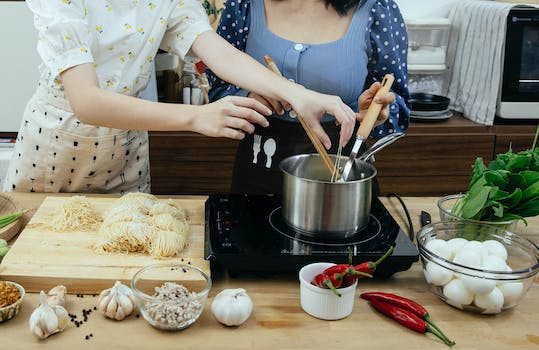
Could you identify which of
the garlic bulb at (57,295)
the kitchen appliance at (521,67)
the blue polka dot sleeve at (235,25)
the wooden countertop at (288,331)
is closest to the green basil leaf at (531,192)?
the wooden countertop at (288,331)

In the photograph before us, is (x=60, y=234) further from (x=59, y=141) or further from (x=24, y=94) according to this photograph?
(x=24, y=94)

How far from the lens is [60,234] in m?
1.39

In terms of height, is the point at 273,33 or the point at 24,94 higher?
the point at 273,33

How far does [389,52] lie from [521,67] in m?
1.32

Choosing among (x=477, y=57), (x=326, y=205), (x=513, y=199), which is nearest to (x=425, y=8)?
(x=477, y=57)

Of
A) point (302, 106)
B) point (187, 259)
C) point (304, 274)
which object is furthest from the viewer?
point (302, 106)

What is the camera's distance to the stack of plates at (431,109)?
118 inches

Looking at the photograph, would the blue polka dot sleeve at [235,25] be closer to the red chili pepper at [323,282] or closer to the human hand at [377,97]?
the human hand at [377,97]

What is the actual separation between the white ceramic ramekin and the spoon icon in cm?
79

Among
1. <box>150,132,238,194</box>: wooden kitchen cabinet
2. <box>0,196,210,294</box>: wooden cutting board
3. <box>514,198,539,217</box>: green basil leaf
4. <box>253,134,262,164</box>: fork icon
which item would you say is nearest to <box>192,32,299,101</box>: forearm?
<box>253,134,262,164</box>: fork icon

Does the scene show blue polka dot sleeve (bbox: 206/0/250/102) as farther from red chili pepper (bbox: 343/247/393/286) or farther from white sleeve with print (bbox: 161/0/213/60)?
red chili pepper (bbox: 343/247/393/286)

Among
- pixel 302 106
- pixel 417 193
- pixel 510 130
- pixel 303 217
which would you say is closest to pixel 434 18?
pixel 510 130

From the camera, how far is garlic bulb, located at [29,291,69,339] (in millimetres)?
1064

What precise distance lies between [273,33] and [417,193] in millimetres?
1508
